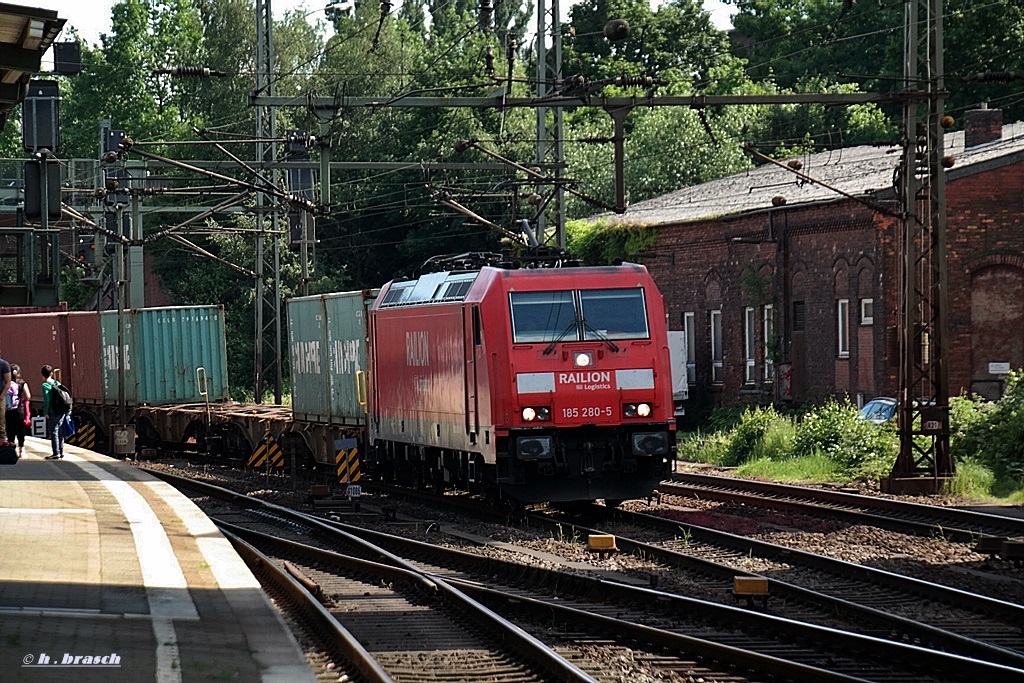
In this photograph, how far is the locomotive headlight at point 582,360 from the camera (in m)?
19.2

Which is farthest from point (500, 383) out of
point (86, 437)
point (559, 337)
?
point (86, 437)

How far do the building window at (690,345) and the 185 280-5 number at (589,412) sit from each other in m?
24.3

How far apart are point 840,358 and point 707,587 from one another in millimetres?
23119

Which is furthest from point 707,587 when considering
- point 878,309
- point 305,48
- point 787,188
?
point 305,48

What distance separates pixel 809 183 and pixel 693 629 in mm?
29017

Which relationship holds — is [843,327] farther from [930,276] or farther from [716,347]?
[930,276]

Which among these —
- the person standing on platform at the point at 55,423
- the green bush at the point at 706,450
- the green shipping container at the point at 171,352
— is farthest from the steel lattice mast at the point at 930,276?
the green shipping container at the point at 171,352

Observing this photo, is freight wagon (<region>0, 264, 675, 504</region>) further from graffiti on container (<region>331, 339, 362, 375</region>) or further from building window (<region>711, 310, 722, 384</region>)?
building window (<region>711, 310, 722, 384</region>)

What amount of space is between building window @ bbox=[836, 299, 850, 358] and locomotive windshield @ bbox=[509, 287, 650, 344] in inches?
694

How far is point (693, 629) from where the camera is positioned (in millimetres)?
12008

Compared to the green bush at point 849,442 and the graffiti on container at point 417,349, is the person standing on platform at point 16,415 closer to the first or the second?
the graffiti on container at point 417,349

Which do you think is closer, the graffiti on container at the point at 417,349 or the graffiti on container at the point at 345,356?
the graffiti on container at the point at 417,349

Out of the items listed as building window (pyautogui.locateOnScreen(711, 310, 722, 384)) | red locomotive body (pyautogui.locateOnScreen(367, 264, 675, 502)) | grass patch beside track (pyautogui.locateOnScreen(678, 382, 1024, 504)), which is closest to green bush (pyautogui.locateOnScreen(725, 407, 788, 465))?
grass patch beside track (pyautogui.locateOnScreen(678, 382, 1024, 504))

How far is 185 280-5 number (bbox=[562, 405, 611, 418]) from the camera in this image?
62.6ft
